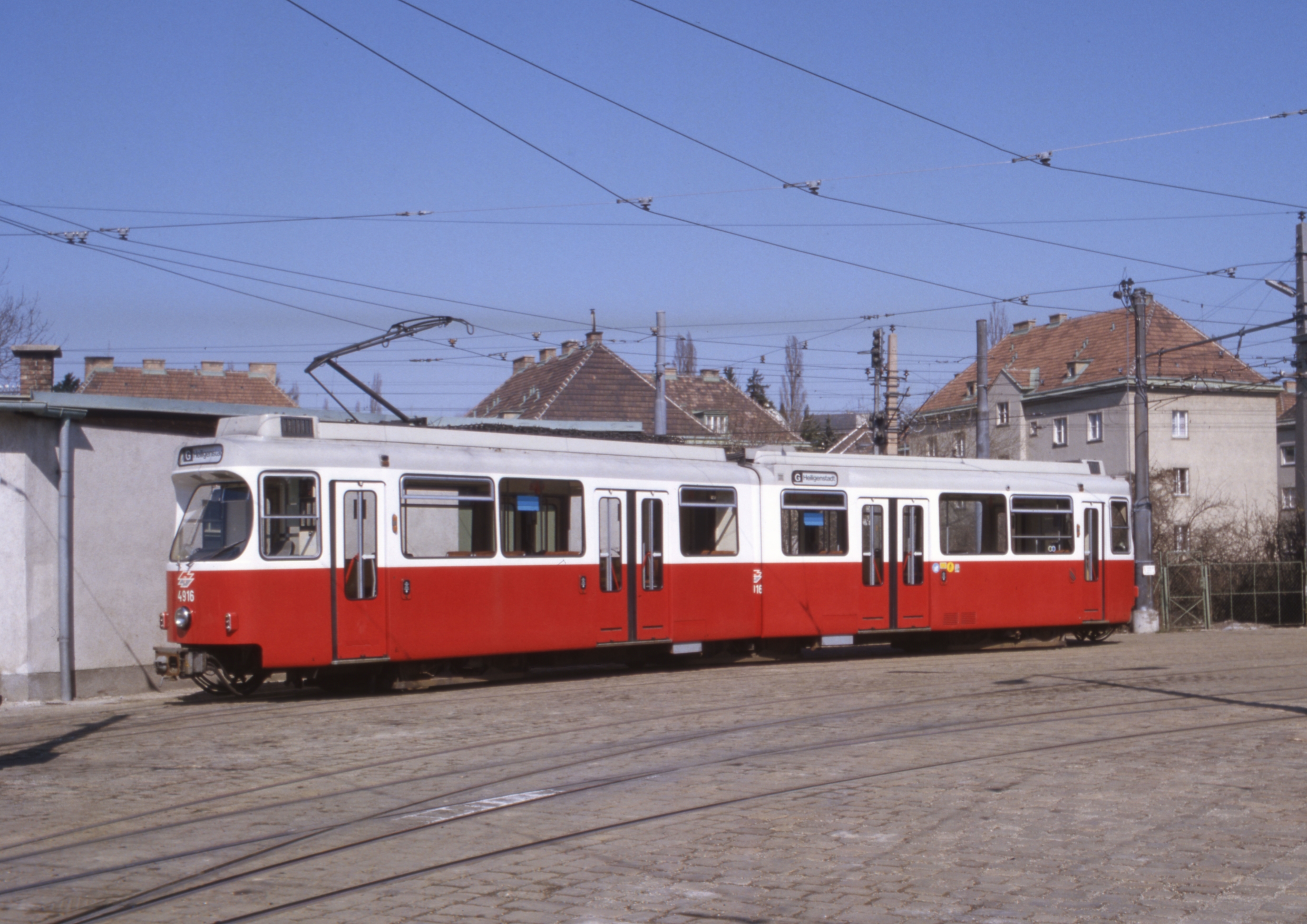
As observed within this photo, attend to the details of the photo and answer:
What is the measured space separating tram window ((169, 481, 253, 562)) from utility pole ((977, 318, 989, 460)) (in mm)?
20450

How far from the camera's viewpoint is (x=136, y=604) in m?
17.1

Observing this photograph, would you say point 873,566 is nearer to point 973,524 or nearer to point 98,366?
point 973,524

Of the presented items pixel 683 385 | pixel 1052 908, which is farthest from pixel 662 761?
pixel 683 385

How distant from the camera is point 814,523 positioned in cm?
1967

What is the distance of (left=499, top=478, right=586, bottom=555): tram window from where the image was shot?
16297mm

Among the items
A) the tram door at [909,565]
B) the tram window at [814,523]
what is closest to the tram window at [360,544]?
the tram window at [814,523]

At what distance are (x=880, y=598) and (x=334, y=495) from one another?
8737mm

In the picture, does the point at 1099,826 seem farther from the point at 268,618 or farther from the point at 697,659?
the point at 697,659

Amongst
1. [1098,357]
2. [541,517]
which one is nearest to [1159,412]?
[1098,357]

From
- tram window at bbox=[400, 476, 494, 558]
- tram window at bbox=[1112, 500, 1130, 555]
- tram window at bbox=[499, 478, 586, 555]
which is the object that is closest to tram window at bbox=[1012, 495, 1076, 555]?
tram window at bbox=[1112, 500, 1130, 555]

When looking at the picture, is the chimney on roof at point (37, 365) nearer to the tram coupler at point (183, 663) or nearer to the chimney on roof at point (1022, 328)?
the tram coupler at point (183, 663)

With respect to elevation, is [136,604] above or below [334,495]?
below

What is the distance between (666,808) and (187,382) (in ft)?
175

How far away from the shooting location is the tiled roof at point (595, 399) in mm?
55281
